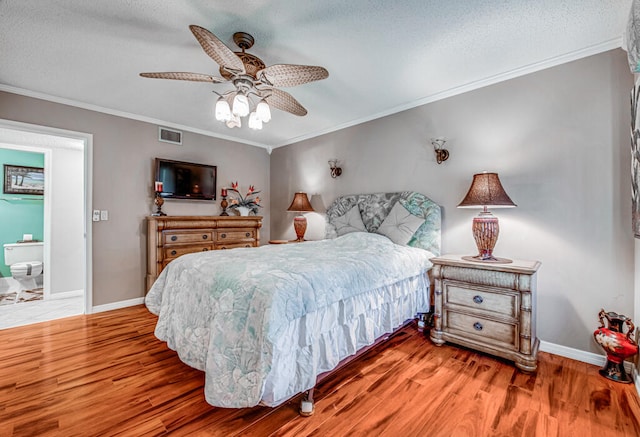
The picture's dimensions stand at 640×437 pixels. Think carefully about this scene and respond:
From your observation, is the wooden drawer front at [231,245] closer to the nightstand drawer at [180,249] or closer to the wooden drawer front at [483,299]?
the nightstand drawer at [180,249]

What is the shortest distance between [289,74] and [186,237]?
2.76m

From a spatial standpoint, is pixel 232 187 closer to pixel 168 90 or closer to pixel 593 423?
pixel 168 90

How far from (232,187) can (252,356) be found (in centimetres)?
372

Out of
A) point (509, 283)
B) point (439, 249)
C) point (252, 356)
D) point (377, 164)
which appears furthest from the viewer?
point (377, 164)

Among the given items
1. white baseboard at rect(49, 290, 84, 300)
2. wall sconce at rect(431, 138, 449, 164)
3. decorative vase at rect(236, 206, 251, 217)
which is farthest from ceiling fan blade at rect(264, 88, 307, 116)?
white baseboard at rect(49, 290, 84, 300)

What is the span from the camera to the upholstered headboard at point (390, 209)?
298cm

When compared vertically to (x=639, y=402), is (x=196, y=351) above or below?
above

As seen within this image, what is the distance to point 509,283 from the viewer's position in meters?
2.10

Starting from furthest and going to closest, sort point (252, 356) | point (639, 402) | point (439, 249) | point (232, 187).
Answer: point (232, 187)
point (439, 249)
point (639, 402)
point (252, 356)

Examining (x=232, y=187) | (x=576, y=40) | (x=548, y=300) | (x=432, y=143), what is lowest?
(x=548, y=300)

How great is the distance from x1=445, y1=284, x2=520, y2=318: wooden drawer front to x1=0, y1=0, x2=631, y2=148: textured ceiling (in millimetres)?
1948

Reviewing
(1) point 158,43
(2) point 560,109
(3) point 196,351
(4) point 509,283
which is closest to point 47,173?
(1) point 158,43

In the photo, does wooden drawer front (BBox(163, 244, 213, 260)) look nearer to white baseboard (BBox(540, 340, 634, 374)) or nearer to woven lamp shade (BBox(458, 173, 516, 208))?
woven lamp shade (BBox(458, 173, 516, 208))

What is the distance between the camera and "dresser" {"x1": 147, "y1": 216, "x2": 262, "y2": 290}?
3607 millimetres
